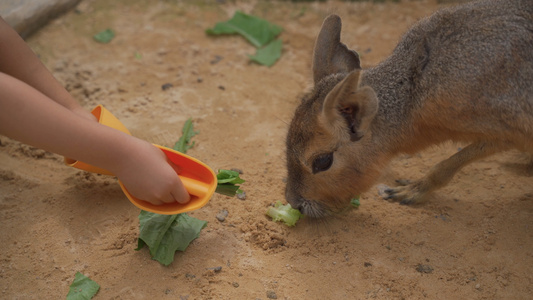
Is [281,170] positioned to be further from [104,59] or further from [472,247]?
[104,59]

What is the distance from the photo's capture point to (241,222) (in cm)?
357

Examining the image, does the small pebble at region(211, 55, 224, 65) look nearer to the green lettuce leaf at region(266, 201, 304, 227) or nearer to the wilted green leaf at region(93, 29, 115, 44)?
the wilted green leaf at region(93, 29, 115, 44)

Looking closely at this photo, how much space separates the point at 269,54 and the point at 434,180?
8.61 feet

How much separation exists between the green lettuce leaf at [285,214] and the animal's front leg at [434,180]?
873 millimetres

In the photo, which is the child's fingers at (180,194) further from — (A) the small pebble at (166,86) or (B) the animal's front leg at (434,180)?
(A) the small pebble at (166,86)

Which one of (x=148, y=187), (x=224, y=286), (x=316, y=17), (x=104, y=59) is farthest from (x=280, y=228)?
(x=316, y=17)

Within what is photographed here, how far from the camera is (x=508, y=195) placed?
398cm

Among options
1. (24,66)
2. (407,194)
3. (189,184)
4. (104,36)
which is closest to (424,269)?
(407,194)

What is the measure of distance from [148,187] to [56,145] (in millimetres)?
552

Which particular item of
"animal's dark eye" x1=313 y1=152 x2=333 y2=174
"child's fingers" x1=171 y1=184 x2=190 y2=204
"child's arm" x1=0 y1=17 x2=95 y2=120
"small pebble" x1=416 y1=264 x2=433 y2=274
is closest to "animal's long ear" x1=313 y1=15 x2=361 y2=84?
"animal's dark eye" x1=313 y1=152 x2=333 y2=174

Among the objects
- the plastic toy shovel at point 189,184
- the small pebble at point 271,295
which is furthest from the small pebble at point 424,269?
the plastic toy shovel at point 189,184

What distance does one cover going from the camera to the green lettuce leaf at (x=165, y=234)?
3220 millimetres

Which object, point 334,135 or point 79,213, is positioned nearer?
point 334,135

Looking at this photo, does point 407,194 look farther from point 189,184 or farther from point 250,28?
point 250,28
